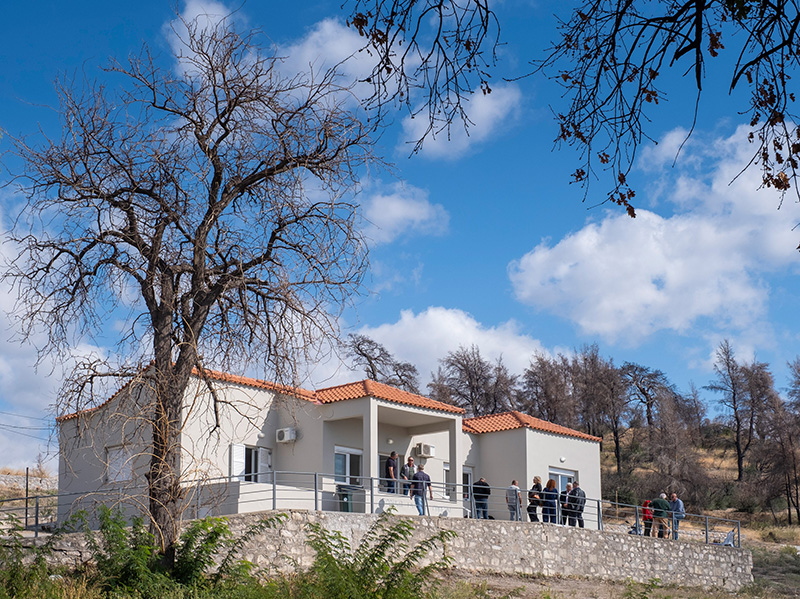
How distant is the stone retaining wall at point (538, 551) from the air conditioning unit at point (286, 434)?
15.1 feet

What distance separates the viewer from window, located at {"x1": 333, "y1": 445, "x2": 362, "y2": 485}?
24938 millimetres

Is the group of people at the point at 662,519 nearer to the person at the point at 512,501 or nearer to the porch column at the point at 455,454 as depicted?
the person at the point at 512,501

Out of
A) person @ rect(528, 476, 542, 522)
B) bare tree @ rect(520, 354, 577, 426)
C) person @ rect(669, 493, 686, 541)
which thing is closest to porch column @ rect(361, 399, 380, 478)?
person @ rect(528, 476, 542, 522)

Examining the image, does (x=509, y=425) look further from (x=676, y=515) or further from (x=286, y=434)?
(x=286, y=434)

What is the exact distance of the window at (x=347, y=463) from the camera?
81.8ft

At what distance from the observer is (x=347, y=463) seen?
25.3 meters

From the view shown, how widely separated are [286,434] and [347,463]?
1996mm

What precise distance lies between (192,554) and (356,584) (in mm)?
2727

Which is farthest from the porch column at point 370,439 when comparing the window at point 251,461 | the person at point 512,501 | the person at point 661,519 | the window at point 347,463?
the person at point 661,519

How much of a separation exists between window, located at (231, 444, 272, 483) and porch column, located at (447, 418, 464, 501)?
5.32 metres

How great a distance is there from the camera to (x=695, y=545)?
89.8 ft

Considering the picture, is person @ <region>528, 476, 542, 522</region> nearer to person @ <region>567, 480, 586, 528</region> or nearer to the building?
person @ <region>567, 480, 586, 528</region>

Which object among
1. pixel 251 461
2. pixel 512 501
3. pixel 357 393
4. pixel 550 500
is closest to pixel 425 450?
pixel 512 501

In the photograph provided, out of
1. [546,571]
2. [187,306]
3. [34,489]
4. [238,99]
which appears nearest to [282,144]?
[238,99]
